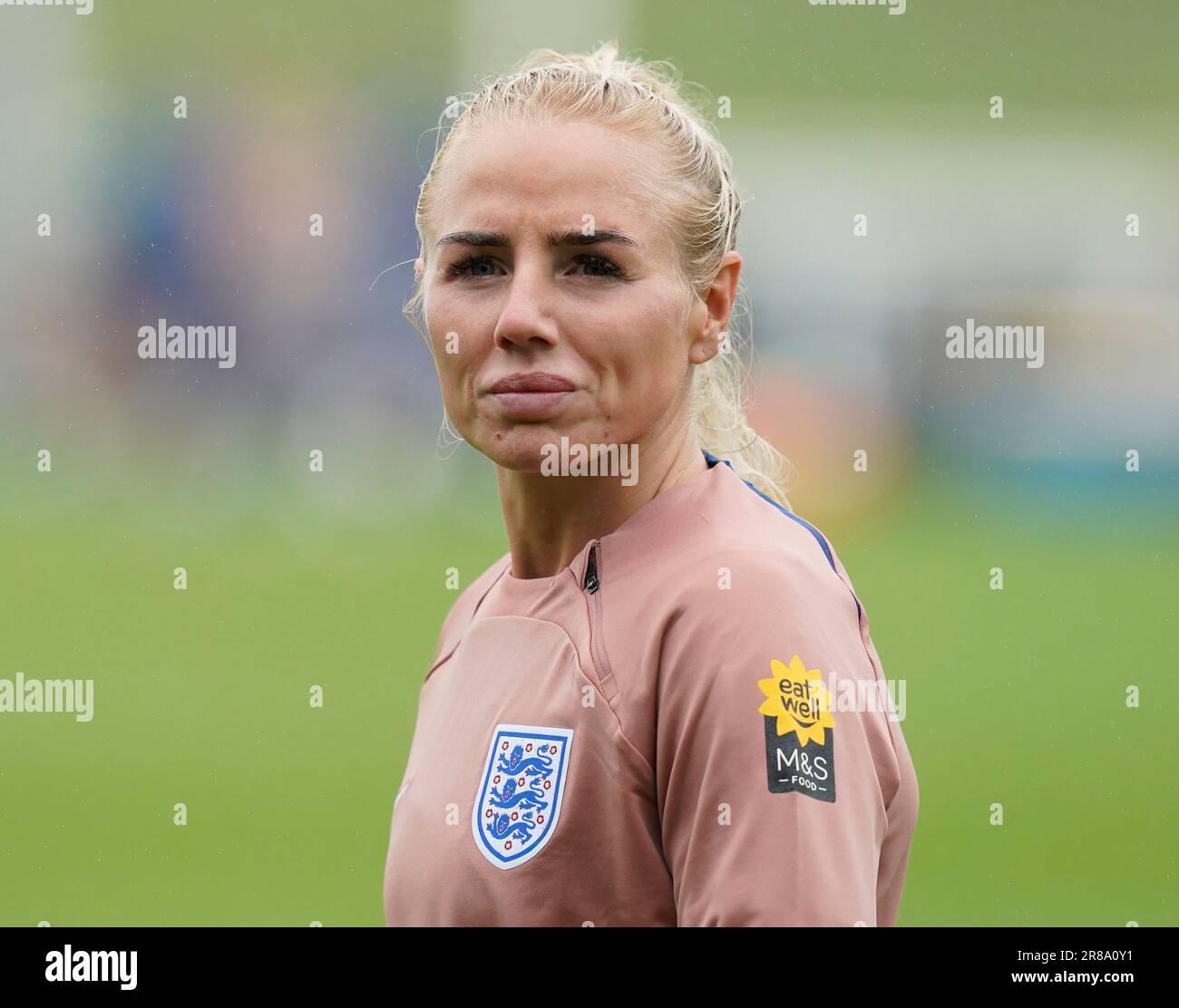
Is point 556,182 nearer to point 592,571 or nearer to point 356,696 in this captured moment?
point 592,571

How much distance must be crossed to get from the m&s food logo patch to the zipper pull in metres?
0.29

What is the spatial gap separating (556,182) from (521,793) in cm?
65

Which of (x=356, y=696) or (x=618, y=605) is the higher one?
(x=618, y=605)

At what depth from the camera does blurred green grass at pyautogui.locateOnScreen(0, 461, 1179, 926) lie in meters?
6.06

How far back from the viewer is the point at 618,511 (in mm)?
1620

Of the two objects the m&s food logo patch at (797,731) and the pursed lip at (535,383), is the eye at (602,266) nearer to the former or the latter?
the pursed lip at (535,383)

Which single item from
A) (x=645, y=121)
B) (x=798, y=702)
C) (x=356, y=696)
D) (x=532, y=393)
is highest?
(x=645, y=121)

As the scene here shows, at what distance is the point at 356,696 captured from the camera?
8742 millimetres

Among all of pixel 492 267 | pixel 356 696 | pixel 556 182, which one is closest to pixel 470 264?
pixel 492 267

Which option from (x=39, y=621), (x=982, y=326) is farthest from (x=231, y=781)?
(x=982, y=326)

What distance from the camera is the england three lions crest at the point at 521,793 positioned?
1.40 m

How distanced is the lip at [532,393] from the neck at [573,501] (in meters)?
0.10

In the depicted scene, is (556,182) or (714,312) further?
(714,312)

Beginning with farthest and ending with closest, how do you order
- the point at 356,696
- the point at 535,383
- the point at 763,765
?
the point at 356,696 < the point at 535,383 < the point at 763,765
